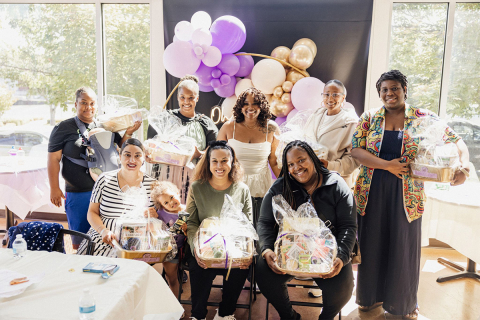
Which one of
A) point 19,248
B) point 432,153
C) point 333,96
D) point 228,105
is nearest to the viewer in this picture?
point 19,248

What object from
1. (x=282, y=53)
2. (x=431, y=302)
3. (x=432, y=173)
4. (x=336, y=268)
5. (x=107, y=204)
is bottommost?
(x=431, y=302)

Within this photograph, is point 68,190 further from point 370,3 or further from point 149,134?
point 370,3

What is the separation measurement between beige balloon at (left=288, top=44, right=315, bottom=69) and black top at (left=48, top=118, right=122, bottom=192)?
211 centimetres

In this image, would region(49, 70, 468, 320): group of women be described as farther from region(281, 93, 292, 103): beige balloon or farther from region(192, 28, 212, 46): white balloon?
region(192, 28, 212, 46): white balloon

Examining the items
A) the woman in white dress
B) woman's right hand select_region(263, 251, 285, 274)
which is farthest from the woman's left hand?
the woman in white dress

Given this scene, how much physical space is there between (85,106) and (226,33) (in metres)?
1.54

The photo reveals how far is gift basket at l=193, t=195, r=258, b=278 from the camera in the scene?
7.67ft

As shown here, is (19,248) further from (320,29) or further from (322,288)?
(320,29)

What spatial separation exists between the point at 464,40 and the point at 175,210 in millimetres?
3849

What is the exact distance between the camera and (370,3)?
4176 mm

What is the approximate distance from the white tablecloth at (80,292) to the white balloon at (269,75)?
2.45m

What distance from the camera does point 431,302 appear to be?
123 inches

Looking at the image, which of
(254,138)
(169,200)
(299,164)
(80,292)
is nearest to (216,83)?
(254,138)

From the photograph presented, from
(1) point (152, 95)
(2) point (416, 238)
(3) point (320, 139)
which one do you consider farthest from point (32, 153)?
(2) point (416, 238)
